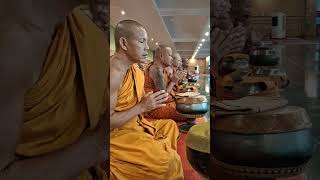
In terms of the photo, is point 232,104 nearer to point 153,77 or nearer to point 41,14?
point 153,77

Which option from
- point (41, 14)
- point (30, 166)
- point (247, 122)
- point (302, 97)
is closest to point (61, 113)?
point (30, 166)

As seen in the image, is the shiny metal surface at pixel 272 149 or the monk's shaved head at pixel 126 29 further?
the monk's shaved head at pixel 126 29

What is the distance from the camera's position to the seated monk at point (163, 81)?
1.22m

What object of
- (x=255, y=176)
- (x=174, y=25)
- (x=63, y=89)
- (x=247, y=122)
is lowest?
(x=255, y=176)

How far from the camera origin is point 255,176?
1.02 meters

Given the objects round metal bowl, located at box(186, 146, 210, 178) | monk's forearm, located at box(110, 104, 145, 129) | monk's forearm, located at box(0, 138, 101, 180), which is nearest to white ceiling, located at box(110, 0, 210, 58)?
monk's forearm, located at box(110, 104, 145, 129)

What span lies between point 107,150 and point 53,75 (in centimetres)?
35

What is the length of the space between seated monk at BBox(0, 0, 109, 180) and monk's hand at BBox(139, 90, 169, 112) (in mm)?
178

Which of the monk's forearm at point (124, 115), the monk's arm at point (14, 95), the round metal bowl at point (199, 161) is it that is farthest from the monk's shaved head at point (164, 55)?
the monk's arm at point (14, 95)

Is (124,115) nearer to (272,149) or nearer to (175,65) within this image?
(175,65)

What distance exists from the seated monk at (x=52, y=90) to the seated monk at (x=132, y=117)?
69 mm

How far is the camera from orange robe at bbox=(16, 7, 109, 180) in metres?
1.02

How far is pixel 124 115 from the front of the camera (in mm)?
1196

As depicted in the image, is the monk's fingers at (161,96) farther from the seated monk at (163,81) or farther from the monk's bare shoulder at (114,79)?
the monk's bare shoulder at (114,79)
